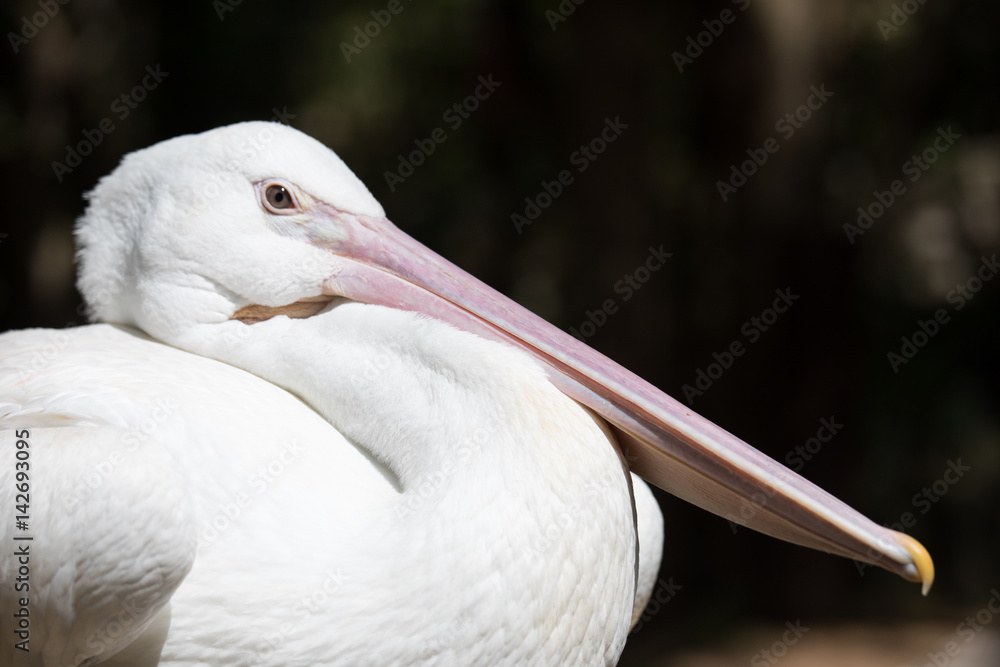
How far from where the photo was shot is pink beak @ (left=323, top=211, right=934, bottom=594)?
1.75 meters

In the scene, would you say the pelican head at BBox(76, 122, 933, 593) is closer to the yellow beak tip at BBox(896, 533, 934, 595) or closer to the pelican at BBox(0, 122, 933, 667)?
the pelican at BBox(0, 122, 933, 667)

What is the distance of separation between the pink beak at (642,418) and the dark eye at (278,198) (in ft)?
0.39

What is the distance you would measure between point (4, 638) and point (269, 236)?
1.04 meters

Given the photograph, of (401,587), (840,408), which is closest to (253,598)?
(401,587)

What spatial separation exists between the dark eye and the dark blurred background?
4.37 m

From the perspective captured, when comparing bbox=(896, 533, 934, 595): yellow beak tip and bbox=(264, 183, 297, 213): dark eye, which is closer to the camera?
bbox=(896, 533, 934, 595): yellow beak tip

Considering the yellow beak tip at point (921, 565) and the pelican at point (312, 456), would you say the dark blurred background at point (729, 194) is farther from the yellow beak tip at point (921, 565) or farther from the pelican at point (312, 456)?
the pelican at point (312, 456)

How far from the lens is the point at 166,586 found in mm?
1543

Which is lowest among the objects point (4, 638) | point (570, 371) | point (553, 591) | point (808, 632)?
point (808, 632)

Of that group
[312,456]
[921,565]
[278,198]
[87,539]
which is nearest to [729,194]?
[278,198]

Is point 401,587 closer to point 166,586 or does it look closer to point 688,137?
point 166,586

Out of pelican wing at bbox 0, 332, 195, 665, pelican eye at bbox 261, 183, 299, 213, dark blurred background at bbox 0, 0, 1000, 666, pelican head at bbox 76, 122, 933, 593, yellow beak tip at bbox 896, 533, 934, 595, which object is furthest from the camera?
dark blurred background at bbox 0, 0, 1000, 666

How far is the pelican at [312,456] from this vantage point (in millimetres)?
1590

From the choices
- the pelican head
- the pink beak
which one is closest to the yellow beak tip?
the pink beak
